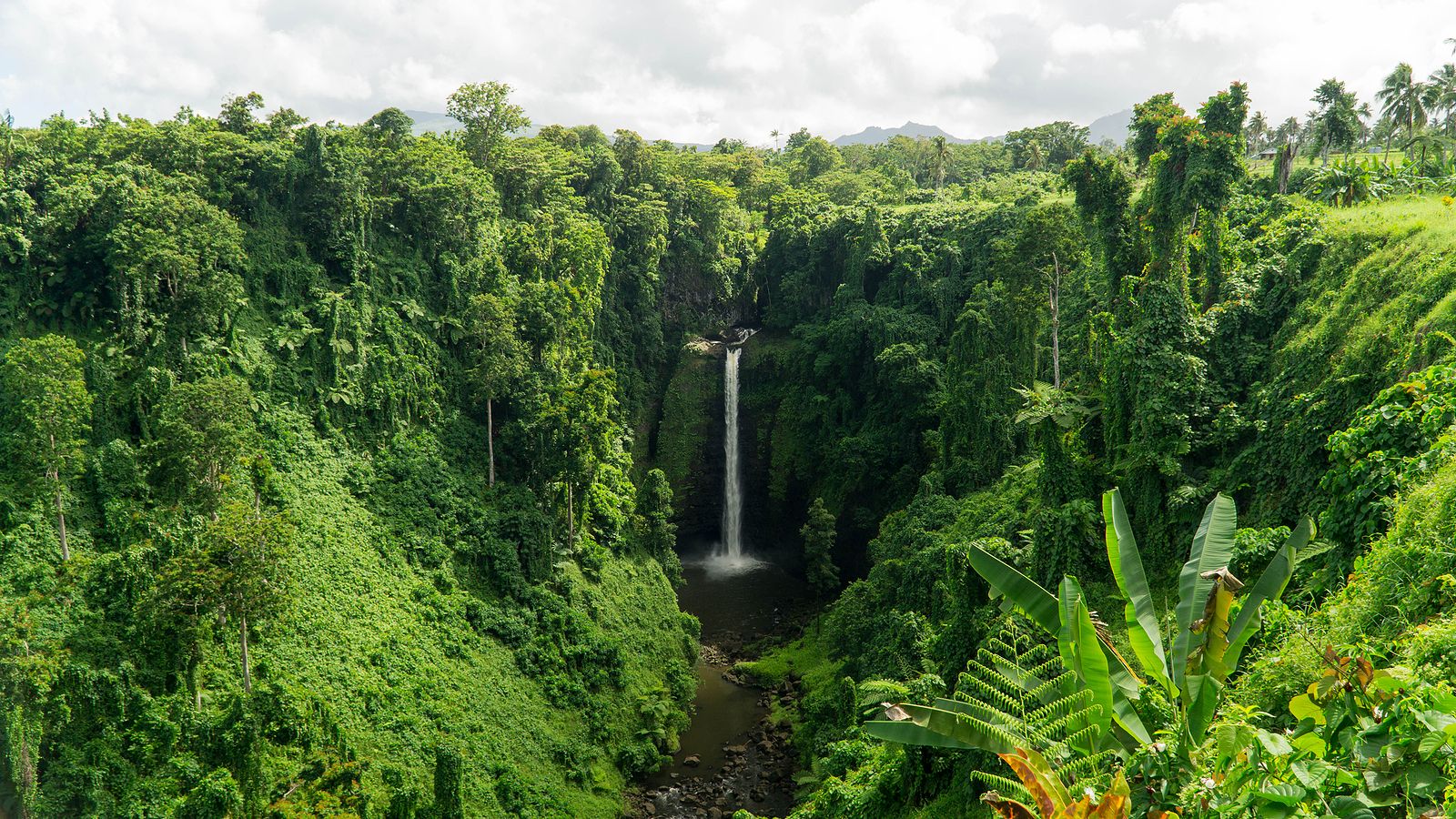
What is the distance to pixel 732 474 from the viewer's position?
40.0m

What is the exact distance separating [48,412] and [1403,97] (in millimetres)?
48591

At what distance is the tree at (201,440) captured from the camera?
52.9ft

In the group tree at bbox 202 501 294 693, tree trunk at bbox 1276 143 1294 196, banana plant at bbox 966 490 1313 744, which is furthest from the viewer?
tree trunk at bbox 1276 143 1294 196

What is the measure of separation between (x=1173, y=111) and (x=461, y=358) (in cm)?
2154

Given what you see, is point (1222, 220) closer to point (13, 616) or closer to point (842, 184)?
point (13, 616)

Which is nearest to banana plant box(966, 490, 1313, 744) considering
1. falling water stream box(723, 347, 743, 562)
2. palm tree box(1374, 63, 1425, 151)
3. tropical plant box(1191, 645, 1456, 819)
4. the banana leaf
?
the banana leaf

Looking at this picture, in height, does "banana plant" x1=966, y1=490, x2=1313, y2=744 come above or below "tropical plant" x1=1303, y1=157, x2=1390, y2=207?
below

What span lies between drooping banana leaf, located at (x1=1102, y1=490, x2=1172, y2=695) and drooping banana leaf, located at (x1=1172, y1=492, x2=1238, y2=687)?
0.14 meters

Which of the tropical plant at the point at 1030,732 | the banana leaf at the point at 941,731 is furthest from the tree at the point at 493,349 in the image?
the banana leaf at the point at 941,731

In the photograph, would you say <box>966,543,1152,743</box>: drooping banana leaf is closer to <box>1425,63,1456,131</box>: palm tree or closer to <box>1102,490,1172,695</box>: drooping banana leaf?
<box>1102,490,1172,695</box>: drooping banana leaf

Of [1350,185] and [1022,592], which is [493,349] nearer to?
[1022,592]

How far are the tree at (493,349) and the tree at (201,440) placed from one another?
1064 centimetres

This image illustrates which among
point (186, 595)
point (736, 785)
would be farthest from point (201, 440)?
point (736, 785)

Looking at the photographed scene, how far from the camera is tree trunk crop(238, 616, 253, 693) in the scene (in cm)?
1563
